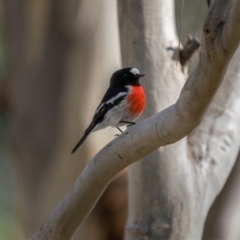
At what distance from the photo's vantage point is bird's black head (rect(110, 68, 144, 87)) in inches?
92.4

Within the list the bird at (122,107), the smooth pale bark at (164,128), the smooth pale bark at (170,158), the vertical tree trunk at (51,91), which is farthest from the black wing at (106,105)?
the vertical tree trunk at (51,91)

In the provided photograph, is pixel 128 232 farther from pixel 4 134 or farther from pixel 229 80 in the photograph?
pixel 4 134

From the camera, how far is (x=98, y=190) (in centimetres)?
177

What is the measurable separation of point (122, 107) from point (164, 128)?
83cm

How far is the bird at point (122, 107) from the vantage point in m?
2.29

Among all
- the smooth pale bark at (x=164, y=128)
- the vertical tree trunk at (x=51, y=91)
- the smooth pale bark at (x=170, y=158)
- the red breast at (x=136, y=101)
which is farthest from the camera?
the vertical tree trunk at (x=51, y=91)

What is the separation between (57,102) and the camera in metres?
2.98

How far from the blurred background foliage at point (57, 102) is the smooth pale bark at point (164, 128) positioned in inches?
41.9

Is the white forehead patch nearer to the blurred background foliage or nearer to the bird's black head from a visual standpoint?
the bird's black head

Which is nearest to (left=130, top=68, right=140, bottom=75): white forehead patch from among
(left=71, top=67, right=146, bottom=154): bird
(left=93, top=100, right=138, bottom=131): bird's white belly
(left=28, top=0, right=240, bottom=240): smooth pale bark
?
(left=71, top=67, right=146, bottom=154): bird

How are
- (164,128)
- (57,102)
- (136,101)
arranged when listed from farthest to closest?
(57,102) → (136,101) → (164,128)

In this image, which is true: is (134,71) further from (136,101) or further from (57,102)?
(57,102)

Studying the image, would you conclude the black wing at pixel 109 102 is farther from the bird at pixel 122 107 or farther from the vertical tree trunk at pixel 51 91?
the vertical tree trunk at pixel 51 91

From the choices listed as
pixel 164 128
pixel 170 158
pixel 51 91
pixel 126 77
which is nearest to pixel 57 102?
pixel 51 91
